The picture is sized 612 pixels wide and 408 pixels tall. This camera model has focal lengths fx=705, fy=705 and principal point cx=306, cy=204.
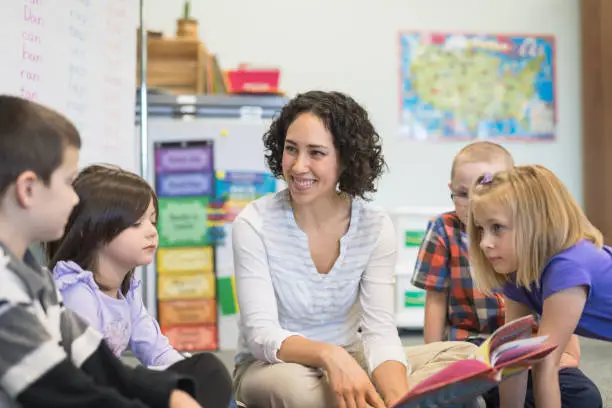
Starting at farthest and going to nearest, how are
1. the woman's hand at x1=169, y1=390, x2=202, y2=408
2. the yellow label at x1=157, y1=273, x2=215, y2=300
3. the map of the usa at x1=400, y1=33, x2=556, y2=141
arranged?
the map of the usa at x1=400, y1=33, x2=556, y2=141
the yellow label at x1=157, y1=273, x2=215, y2=300
the woman's hand at x1=169, y1=390, x2=202, y2=408

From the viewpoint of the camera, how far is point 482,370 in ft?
3.26

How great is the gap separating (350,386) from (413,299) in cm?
196

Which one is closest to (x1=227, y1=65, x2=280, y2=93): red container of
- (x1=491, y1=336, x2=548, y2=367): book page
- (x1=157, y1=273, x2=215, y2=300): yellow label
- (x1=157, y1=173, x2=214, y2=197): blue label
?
(x1=157, y1=173, x2=214, y2=197): blue label

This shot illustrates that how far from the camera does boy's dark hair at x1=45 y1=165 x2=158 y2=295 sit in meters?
1.27

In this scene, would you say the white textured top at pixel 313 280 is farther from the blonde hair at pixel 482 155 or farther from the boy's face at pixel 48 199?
the boy's face at pixel 48 199

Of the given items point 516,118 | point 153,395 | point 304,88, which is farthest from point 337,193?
point 516,118

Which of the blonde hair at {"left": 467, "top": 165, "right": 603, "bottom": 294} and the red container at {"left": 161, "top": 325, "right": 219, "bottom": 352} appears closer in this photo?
the blonde hair at {"left": 467, "top": 165, "right": 603, "bottom": 294}

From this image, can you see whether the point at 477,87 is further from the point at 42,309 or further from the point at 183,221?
the point at 42,309

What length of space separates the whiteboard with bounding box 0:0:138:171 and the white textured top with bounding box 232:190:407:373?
66 centimetres

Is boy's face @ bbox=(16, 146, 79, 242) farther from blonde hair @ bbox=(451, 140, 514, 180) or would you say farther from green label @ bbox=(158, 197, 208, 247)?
green label @ bbox=(158, 197, 208, 247)

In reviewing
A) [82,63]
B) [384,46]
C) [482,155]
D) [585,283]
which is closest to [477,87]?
[384,46]

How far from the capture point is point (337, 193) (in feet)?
5.13

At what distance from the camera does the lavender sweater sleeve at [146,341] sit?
136 centimetres

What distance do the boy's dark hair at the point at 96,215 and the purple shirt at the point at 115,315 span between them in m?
0.04
